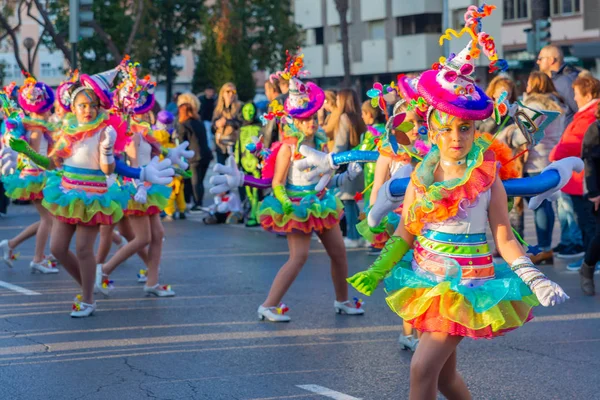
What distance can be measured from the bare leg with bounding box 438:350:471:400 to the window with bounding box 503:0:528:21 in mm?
45389

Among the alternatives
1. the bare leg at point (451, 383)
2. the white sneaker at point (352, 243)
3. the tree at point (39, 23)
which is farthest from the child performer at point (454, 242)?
the tree at point (39, 23)

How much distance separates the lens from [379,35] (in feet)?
195

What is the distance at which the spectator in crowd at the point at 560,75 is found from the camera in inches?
507

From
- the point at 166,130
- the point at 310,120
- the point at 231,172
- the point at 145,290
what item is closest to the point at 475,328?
the point at 231,172

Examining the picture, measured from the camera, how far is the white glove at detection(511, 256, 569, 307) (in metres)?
5.06

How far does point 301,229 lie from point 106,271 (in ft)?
8.46

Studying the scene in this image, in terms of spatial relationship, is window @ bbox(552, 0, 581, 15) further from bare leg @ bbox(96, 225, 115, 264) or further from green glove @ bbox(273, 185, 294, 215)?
green glove @ bbox(273, 185, 294, 215)

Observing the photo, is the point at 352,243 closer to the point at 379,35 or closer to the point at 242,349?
the point at 242,349

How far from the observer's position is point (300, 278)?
38.4 feet

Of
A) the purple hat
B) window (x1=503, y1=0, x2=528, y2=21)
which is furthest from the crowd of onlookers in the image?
window (x1=503, y1=0, x2=528, y2=21)

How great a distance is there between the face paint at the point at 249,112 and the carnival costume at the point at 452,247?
35.1 feet

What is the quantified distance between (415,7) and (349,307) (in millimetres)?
47505

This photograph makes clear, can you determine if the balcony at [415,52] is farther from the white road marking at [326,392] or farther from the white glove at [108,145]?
the white road marking at [326,392]

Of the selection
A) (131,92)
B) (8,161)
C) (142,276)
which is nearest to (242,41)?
(142,276)
